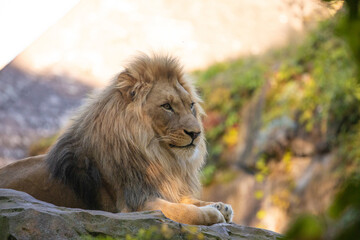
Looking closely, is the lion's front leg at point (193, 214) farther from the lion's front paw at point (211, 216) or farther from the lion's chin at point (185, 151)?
the lion's chin at point (185, 151)

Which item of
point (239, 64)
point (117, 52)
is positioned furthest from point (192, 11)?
point (239, 64)

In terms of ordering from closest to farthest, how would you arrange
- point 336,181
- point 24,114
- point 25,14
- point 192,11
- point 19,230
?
1. point 19,230
2. point 25,14
3. point 336,181
4. point 24,114
5. point 192,11

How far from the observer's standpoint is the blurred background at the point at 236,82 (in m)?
7.15

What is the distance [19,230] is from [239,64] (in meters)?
8.87

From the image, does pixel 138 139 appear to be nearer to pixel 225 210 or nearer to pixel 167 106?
pixel 167 106

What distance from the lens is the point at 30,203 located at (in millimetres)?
2779

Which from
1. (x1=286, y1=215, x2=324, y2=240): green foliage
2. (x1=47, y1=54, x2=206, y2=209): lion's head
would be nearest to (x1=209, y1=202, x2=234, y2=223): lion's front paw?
(x1=47, y1=54, x2=206, y2=209): lion's head

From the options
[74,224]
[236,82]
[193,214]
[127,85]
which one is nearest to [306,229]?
[74,224]

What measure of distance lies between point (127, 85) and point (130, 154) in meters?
0.58

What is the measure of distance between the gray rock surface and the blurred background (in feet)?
3.72

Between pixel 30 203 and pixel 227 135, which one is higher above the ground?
pixel 227 135

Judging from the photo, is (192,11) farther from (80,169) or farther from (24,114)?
(80,169)

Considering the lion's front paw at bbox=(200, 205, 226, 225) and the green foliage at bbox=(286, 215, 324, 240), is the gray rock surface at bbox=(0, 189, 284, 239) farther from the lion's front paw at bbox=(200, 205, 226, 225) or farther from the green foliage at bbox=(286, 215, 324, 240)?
the green foliage at bbox=(286, 215, 324, 240)

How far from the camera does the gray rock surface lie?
244 centimetres
